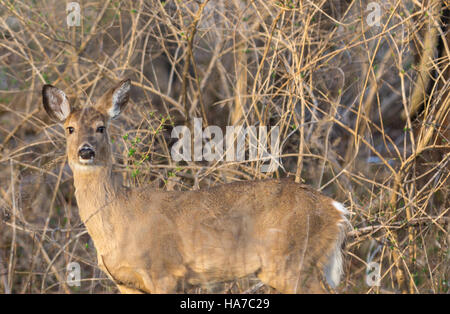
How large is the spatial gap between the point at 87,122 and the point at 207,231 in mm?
1229

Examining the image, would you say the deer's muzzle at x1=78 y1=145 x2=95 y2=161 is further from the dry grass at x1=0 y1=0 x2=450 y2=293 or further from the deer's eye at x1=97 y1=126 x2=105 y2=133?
the dry grass at x1=0 y1=0 x2=450 y2=293

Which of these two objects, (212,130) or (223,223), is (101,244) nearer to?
(223,223)

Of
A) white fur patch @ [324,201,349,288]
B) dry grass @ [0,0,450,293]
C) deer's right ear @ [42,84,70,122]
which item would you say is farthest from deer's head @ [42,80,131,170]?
white fur patch @ [324,201,349,288]

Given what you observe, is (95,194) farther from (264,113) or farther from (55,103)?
(264,113)

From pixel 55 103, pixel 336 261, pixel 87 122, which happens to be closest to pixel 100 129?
pixel 87 122

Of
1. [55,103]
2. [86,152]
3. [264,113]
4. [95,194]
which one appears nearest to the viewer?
[86,152]

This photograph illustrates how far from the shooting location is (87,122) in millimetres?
4812

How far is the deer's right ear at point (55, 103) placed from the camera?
4.94m

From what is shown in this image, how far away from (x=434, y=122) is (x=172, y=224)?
9.21 feet

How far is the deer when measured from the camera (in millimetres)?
4457

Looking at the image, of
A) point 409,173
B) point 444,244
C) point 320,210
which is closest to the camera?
point 320,210

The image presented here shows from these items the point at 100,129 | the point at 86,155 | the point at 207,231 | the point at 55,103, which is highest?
the point at 55,103
